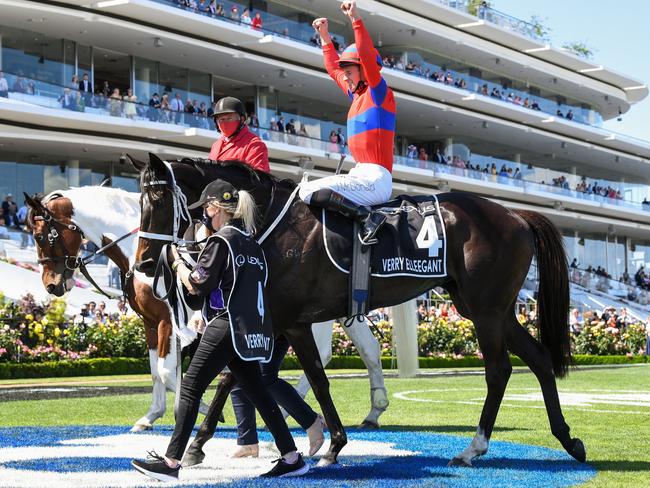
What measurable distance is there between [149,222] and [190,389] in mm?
1234

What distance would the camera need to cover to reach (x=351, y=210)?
641 cm

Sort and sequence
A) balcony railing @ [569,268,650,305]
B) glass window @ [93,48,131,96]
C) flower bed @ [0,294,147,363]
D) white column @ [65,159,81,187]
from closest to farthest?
1. flower bed @ [0,294,147,363]
2. white column @ [65,159,81,187]
3. glass window @ [93,48,131,96]
4. balcony railing @ [569,268,650,305]

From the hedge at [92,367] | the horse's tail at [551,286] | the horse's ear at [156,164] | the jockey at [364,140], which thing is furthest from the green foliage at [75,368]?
the horse's tail at [551,286]

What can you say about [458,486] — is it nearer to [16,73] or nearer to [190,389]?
[190,389]

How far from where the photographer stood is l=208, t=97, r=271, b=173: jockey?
716 centimetres

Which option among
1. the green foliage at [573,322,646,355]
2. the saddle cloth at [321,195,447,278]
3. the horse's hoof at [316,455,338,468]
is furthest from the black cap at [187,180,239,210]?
the green foliage at [573,322,646,355]

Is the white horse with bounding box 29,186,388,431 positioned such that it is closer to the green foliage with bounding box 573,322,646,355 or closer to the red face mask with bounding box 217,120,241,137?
the red face mask with bounding box 217,120,241,137

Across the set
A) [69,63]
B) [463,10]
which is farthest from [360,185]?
[463,10]

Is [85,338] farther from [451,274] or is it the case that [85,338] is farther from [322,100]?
[322,100]

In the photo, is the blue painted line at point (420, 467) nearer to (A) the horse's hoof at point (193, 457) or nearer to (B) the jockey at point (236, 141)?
(A) the horse's hoof at point (193, 457)

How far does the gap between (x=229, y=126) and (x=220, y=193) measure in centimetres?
132

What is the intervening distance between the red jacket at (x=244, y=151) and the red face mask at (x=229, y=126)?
0.19 ft

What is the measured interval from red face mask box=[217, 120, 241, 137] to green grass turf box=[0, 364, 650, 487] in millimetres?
3164

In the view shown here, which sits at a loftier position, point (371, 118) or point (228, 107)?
point (228, 107)
